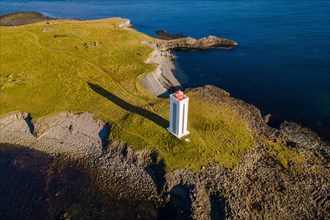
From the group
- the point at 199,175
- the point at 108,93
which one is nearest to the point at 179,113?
the point at 199,175

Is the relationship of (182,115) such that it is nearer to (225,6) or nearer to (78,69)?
(78,69)

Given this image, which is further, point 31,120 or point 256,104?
point 256,104

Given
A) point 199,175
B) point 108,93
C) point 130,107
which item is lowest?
point 199,175

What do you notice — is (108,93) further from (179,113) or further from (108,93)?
(179,113)

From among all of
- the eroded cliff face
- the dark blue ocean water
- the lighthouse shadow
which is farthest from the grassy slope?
the dark blue ocean water

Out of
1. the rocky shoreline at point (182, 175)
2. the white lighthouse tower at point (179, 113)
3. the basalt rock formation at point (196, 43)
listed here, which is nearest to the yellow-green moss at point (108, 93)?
the white lighthouse tower at point (179, 113)

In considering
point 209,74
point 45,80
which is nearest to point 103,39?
point 45,80

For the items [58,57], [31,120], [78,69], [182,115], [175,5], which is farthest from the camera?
[175,5]
